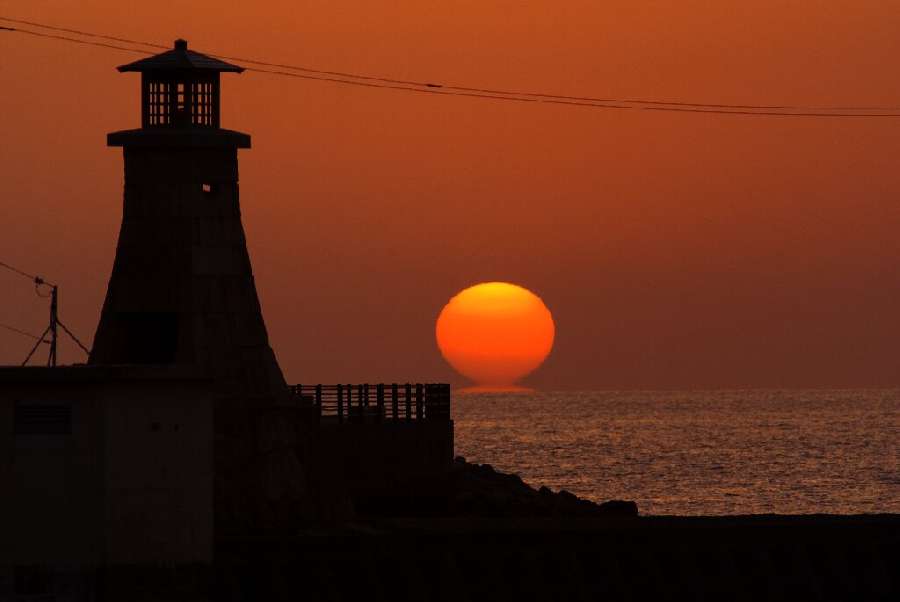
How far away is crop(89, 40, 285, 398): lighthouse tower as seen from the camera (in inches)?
1849

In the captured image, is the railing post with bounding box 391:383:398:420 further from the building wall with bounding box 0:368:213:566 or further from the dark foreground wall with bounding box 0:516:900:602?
the building wall with bounding box 0:368:213:566

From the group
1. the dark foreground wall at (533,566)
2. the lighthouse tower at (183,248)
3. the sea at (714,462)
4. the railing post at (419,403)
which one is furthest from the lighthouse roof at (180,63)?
the sea at (714,462)

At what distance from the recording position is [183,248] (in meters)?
47.0

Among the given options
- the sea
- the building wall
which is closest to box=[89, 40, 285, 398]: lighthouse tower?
the building wall

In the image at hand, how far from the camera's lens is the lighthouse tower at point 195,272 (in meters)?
46.3

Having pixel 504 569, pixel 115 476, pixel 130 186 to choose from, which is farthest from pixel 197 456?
pixel 130 186

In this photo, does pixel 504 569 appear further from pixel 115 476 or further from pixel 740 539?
pixel 115 476

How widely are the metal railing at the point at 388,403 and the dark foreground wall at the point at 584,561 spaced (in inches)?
473

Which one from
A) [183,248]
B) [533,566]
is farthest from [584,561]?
[183,248]

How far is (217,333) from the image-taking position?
47062 millimetres

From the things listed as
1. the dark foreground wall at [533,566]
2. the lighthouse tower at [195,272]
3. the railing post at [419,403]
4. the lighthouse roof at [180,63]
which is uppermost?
the lighthouse roof at [180,63]

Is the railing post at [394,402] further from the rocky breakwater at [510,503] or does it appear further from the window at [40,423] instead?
the window at [40,423]

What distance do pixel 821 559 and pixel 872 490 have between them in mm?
56461

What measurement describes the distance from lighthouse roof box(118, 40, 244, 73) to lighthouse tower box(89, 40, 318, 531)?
0.02m
